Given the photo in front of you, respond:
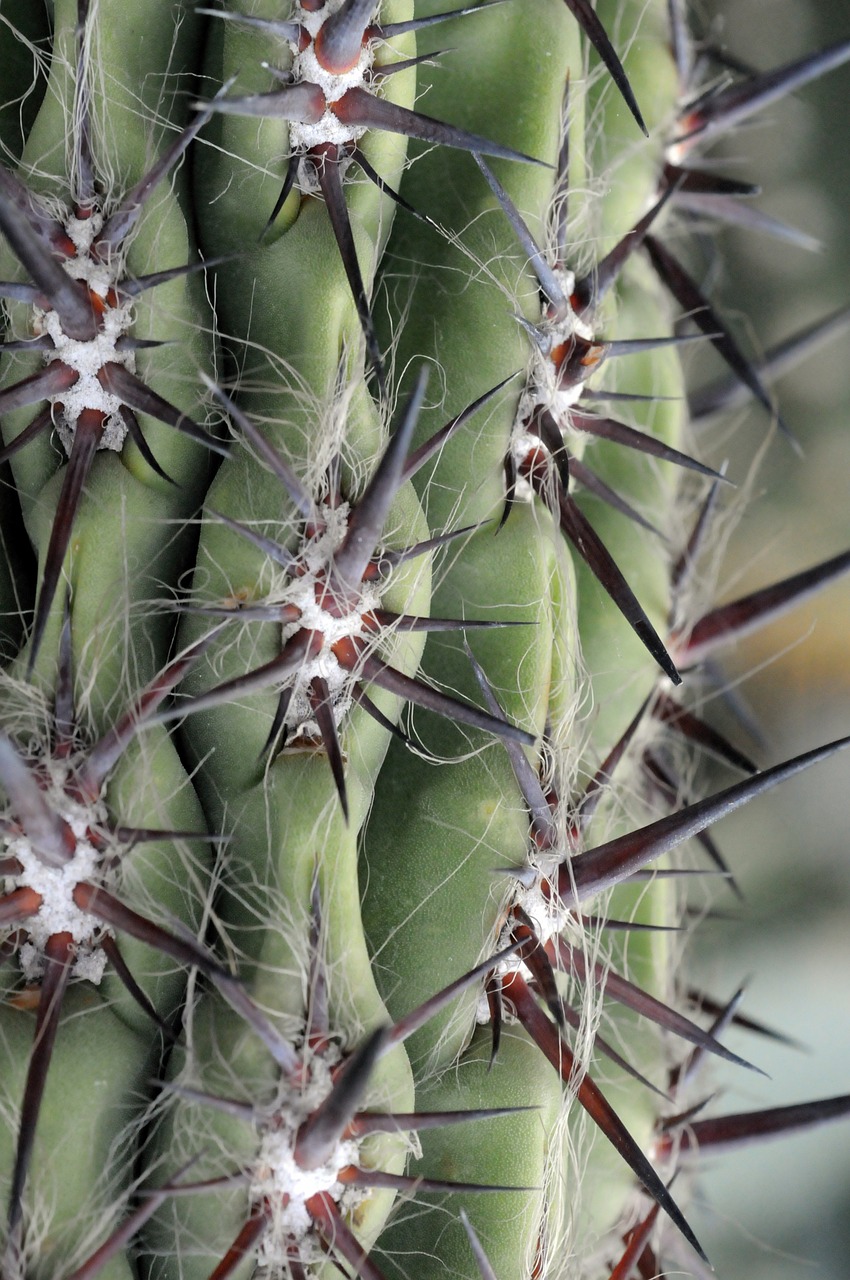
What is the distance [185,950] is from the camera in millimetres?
431

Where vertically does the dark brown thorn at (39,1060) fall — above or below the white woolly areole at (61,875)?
below

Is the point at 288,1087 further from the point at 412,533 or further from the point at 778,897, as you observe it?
the point at 778,897

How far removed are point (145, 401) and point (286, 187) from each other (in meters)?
0.10

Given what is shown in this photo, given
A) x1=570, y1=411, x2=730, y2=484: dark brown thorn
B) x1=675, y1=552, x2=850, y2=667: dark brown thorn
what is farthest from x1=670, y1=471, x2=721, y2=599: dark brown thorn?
x1=570, y1=411, x2=730, y2=484: dark brown thorn

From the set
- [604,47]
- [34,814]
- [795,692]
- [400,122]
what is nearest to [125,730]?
[34,814]

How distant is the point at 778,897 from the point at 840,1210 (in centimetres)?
30

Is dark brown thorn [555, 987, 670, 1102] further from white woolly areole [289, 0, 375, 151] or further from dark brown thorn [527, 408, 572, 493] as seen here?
white woolly areole [289, 0, 375, 151]

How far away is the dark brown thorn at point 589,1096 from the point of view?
51 cm

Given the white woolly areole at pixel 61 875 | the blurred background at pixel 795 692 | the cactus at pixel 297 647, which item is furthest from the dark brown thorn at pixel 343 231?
the blurred background at pixel 795 692

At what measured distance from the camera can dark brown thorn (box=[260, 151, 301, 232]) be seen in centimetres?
48

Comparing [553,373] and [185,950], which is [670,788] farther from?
[185,950]

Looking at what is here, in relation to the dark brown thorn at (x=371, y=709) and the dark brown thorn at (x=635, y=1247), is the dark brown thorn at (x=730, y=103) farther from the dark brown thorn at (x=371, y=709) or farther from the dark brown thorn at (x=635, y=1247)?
the dark brown thorn at (x=635, y=1247)

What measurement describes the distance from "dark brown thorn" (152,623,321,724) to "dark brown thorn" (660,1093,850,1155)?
37cm

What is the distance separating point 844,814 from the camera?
117 centimetres
